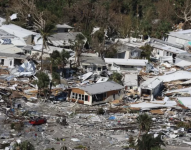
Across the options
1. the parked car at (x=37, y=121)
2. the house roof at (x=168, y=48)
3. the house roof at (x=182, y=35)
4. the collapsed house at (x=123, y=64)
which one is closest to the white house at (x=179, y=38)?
the house roof at (x=182, y=35)

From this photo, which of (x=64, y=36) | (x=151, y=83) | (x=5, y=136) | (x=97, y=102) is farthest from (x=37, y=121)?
(x=64, y=36)

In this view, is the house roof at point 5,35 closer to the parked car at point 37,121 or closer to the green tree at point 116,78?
the green tree at point 116,78

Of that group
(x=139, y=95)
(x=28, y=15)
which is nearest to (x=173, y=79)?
(x=139, y=95)

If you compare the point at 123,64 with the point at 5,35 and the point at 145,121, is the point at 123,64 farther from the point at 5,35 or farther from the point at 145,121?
the point at 145,121

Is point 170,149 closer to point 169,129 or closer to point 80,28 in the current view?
point 169,129

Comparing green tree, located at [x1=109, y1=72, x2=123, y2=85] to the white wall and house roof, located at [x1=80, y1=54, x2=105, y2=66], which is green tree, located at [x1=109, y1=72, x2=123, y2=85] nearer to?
house roof, located at [x1=80, y1=54, x2=105, y2=66]
